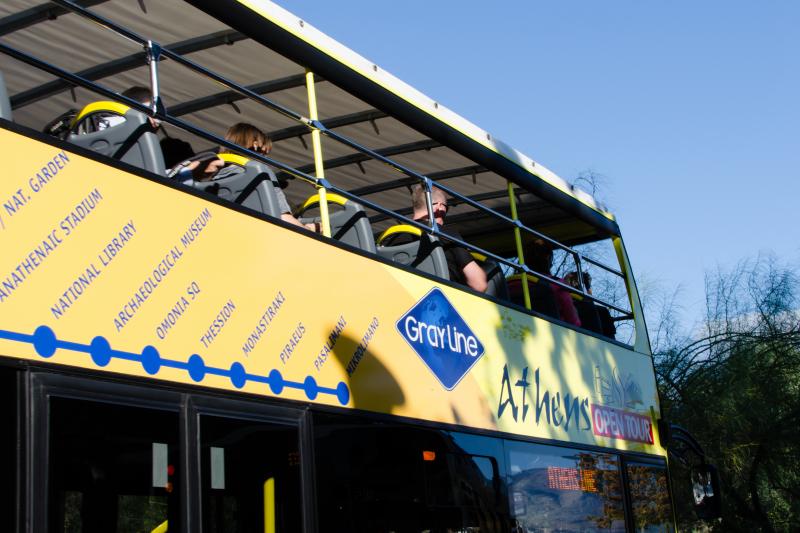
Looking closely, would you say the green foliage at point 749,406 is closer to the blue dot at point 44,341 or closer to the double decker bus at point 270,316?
the double decker bus at point 270,316

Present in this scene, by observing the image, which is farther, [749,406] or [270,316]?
[749,406]

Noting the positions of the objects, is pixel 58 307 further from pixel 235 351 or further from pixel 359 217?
pixel 359 217

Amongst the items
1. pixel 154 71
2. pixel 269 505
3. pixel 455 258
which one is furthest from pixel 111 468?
pixel 455 258

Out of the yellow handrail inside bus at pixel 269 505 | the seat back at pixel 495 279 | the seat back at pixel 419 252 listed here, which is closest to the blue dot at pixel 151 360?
the yellow handrail inside bus at pixel 269 505

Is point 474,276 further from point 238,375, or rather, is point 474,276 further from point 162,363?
point 162,363

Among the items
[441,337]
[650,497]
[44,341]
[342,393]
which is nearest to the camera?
[44,341]

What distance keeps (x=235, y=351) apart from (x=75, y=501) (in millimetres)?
935

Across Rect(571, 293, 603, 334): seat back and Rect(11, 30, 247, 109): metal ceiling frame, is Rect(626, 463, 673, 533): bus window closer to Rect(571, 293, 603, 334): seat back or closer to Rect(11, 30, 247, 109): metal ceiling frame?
Rect(571, 293, 603, 334): seat back

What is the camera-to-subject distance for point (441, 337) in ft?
19.0

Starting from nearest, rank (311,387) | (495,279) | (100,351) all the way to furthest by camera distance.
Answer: (100,351)
(311,387)
(495,279)

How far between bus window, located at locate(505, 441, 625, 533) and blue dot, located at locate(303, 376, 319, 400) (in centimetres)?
183

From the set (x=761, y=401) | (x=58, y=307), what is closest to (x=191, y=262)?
(x=58, y=307)

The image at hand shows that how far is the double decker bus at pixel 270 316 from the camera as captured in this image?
3.56 meters

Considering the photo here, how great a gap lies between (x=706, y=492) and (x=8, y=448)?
6.43 metres
